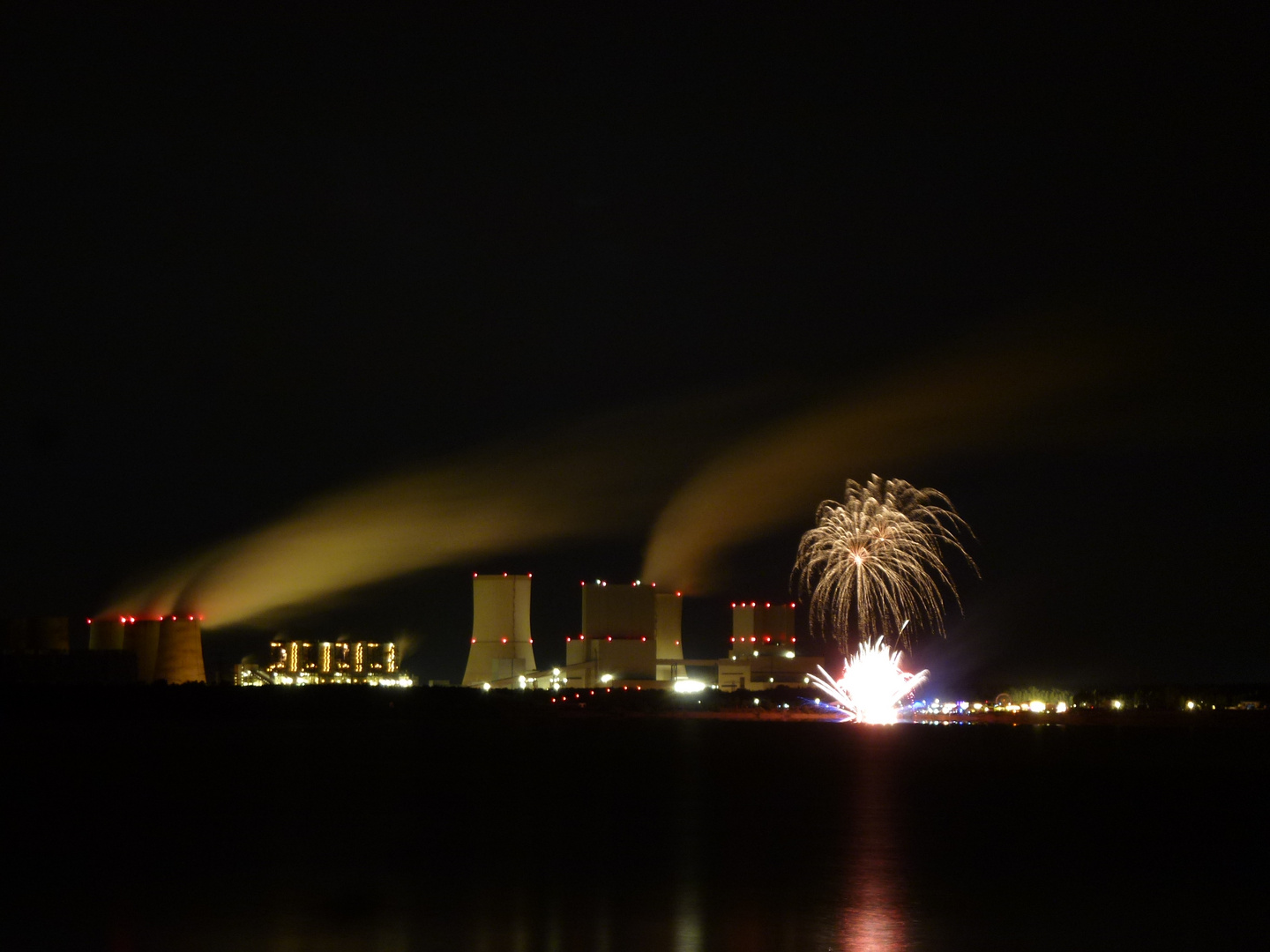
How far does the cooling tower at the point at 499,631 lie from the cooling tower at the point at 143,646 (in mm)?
18349

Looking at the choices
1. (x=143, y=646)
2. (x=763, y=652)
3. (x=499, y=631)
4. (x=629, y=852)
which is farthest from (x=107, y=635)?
(x=629, y=852)

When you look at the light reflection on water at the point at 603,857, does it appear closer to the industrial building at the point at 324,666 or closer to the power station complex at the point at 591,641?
the power station complex at the point at 591,641

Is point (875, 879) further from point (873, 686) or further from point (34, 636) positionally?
point (34, 636)

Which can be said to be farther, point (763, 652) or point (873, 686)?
point (763, 652)

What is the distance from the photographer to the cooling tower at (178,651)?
73000 millimetres

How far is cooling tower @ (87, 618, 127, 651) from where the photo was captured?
76.4 meters

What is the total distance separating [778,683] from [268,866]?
226 feet

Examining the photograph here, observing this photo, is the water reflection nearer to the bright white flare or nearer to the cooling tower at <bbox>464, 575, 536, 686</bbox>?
the bright white flare

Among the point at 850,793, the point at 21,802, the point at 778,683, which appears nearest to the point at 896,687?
the point at 778,683

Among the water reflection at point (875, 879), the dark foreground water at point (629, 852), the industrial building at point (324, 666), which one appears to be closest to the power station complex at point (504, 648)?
the industrial building at point (324, 666)

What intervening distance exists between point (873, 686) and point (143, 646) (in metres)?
42.6

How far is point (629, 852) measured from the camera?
53.4ft

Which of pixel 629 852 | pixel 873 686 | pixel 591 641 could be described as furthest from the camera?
pixel 591 641

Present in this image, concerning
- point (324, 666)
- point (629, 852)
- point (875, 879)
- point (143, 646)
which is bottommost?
point (324, 666)
